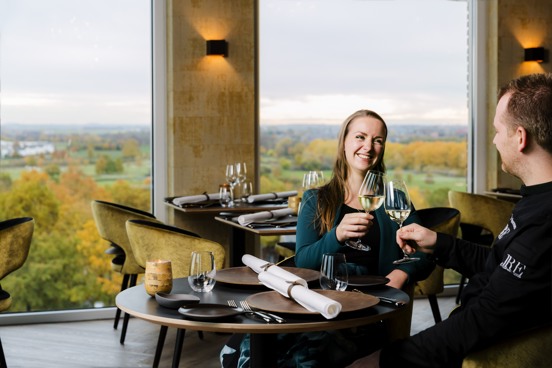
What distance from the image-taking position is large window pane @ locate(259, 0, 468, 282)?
7.09m

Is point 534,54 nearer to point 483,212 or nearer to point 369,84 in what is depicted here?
point 369,84

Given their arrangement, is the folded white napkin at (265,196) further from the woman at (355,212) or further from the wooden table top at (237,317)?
the wooden table top at (237,317)

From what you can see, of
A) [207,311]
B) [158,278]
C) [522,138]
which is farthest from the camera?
[158,278]

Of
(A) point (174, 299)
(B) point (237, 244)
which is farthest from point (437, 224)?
(A) point (174, 299)

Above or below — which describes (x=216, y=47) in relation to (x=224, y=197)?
above

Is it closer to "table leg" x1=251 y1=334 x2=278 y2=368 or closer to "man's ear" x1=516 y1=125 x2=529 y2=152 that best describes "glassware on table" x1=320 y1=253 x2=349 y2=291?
"table leg" x1=251 y1=334 x2=278 y2=368

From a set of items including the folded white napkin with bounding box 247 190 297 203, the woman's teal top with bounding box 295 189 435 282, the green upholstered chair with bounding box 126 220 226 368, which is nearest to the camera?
the woman's teal top with bounding box 295 189 435 282

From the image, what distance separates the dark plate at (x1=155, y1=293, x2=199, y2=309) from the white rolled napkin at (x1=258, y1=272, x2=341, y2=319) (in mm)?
262

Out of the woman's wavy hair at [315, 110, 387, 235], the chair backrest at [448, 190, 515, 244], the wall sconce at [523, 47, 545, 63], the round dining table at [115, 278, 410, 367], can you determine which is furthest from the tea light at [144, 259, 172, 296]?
the wall sconce at [523, 47, 545, 63]

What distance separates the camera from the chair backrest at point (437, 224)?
16.2 ft

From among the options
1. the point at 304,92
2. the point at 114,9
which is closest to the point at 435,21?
Result: the point at 304,92

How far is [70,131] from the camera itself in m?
6.54

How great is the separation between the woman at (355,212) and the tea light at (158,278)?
0.81m

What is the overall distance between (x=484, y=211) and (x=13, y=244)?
11.5ft
